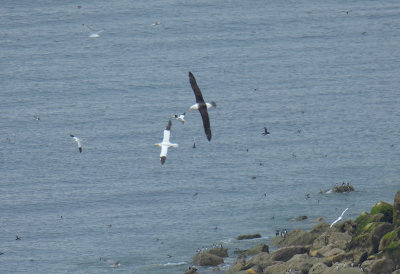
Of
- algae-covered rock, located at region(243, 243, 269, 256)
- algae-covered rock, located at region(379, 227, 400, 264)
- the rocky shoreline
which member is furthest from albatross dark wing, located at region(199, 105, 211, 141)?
algae-covered rock, located at region(243, 243, 269, 256)

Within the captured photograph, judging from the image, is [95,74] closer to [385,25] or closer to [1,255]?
[385,25]

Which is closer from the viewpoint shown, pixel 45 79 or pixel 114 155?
pixel 114 155

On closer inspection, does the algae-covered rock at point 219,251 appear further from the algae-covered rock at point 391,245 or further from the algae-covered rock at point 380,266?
the algae-covered rock at point 380,266

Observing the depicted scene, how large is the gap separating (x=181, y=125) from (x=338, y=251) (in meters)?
48.1

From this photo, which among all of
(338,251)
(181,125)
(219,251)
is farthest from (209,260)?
(181,125)

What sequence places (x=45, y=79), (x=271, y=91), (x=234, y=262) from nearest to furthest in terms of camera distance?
1. (x=234, y=262)
2. (x=271, y=91)
3. (x=45, y=79)

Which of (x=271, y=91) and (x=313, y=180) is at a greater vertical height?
(x=271, y=91)

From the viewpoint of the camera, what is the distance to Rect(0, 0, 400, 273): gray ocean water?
68375 millimetres

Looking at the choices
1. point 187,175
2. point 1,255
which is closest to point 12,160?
point 187,175

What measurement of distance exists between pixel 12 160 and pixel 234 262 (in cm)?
3723

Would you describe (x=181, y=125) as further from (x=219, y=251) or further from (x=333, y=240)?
(x=333, y=240)

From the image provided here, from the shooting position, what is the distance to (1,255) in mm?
64375

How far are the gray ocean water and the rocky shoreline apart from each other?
451 centimetres

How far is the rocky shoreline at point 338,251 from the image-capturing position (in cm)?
4816
